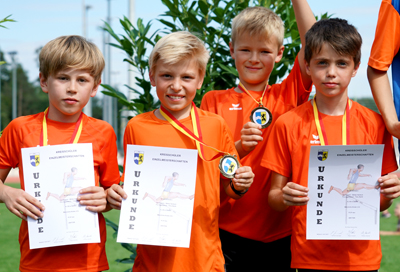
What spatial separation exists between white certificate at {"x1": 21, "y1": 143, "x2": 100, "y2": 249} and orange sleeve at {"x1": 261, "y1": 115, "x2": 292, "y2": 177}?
1.13 m

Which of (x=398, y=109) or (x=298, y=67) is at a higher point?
(x=298, y=67)

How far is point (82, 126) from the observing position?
114 inches

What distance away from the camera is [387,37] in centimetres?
289

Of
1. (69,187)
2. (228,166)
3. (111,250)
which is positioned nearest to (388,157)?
(228,166)

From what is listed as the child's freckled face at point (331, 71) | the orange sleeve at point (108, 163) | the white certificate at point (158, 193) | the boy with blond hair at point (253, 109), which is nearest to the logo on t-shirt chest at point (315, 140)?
the child's freckled face at point (331, 71)

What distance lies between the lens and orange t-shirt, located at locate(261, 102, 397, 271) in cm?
270

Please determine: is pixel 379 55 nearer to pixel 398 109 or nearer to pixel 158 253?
pixel 398 109

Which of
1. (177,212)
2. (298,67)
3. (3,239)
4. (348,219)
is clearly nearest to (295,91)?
(298,67)

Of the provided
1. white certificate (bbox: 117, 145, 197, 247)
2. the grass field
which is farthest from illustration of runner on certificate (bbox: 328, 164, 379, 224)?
the grass field

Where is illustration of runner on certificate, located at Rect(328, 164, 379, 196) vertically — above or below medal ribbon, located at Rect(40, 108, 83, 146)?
below

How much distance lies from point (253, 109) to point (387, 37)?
39.0 inches

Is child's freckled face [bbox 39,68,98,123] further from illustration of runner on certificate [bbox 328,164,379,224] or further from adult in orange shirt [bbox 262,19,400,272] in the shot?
illustration of runner on certificate [bbox 328,164,379,224]

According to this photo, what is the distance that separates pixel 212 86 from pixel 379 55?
143cm

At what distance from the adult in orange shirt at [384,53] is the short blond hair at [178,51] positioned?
Result: 114 cm
